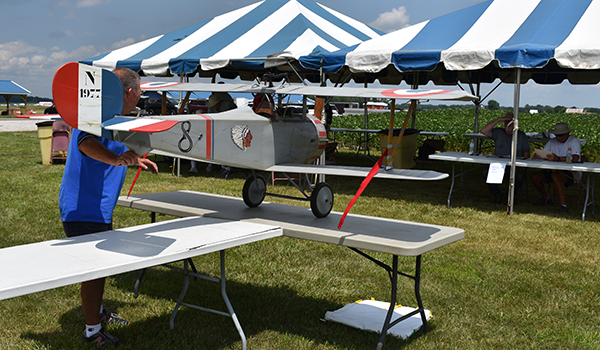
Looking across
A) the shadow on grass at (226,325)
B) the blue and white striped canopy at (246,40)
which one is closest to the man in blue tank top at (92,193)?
the shadow on grass at (226,325)

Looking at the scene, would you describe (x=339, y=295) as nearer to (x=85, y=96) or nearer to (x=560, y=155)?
(x=85, y=96)

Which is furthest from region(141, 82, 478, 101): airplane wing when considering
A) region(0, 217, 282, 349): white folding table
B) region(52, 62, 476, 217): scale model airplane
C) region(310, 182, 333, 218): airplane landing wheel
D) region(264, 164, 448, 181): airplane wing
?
region(0, 217, 282, 349): white folding table

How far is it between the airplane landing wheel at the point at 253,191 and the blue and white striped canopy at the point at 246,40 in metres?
5.36

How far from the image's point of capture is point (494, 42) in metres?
8.24

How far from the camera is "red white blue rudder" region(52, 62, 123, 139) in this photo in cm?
287

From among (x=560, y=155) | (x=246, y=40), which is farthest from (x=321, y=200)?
(x=246, y=40)

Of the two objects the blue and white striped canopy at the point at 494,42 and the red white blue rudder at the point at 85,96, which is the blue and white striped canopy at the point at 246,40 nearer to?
the blue and white striped canopy at the point at 494,42

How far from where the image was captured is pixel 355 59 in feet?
29.7

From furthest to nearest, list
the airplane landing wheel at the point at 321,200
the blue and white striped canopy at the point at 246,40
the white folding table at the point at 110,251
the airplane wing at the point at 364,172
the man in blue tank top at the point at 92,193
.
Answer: the blue and white striped canopy at the point at 246,40 → the airplane landing wheel at the point at 321,200 → the airplane wing at the point at 364,172 → the man in blue tank top at the point at 92,193 → the white folding table at the point at 110,251

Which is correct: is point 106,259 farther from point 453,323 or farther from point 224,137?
point 453,323

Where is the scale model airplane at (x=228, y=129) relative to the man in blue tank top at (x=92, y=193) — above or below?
above

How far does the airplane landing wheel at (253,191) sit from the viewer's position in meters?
4.39

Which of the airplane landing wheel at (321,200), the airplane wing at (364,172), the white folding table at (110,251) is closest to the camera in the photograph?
the white folding table at (110,251)

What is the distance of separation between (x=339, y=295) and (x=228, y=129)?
6.05ft
